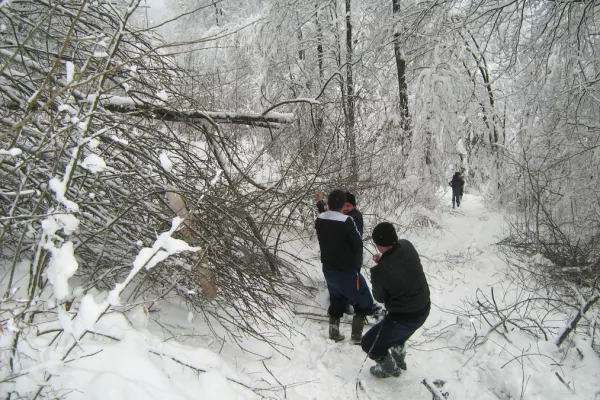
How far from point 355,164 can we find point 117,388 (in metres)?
5.63

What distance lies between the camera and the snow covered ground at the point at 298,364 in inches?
63.0

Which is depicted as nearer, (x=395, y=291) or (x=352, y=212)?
(x=395, y=291)

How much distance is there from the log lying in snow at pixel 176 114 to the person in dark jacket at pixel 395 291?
1.67 meters

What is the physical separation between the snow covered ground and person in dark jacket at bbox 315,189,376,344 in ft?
1.29

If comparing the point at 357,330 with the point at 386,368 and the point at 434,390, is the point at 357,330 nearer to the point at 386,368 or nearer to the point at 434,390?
the point at 386,368

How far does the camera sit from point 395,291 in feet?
9.95

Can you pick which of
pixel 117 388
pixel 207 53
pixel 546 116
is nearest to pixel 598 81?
pixel 546 116

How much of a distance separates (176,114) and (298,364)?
2.57 meters

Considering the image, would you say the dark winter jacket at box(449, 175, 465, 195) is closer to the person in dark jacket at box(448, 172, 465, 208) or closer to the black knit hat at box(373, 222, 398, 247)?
the person in dark jacket at box(448, 172, 465, 208)

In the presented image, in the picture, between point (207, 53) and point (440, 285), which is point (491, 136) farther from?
point (207, 53)


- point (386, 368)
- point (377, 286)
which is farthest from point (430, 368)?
point (377, 286)

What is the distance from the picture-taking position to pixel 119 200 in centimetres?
254

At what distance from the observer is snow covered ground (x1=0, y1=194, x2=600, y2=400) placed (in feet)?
5.25

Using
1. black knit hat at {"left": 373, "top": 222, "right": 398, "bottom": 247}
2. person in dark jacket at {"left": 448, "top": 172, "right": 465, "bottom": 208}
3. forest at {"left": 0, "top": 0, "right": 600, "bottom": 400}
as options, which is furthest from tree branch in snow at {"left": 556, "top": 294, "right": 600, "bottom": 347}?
person in dark jacket at {"left": 448, "top": 172, "right": 465, "bottom": 208}
